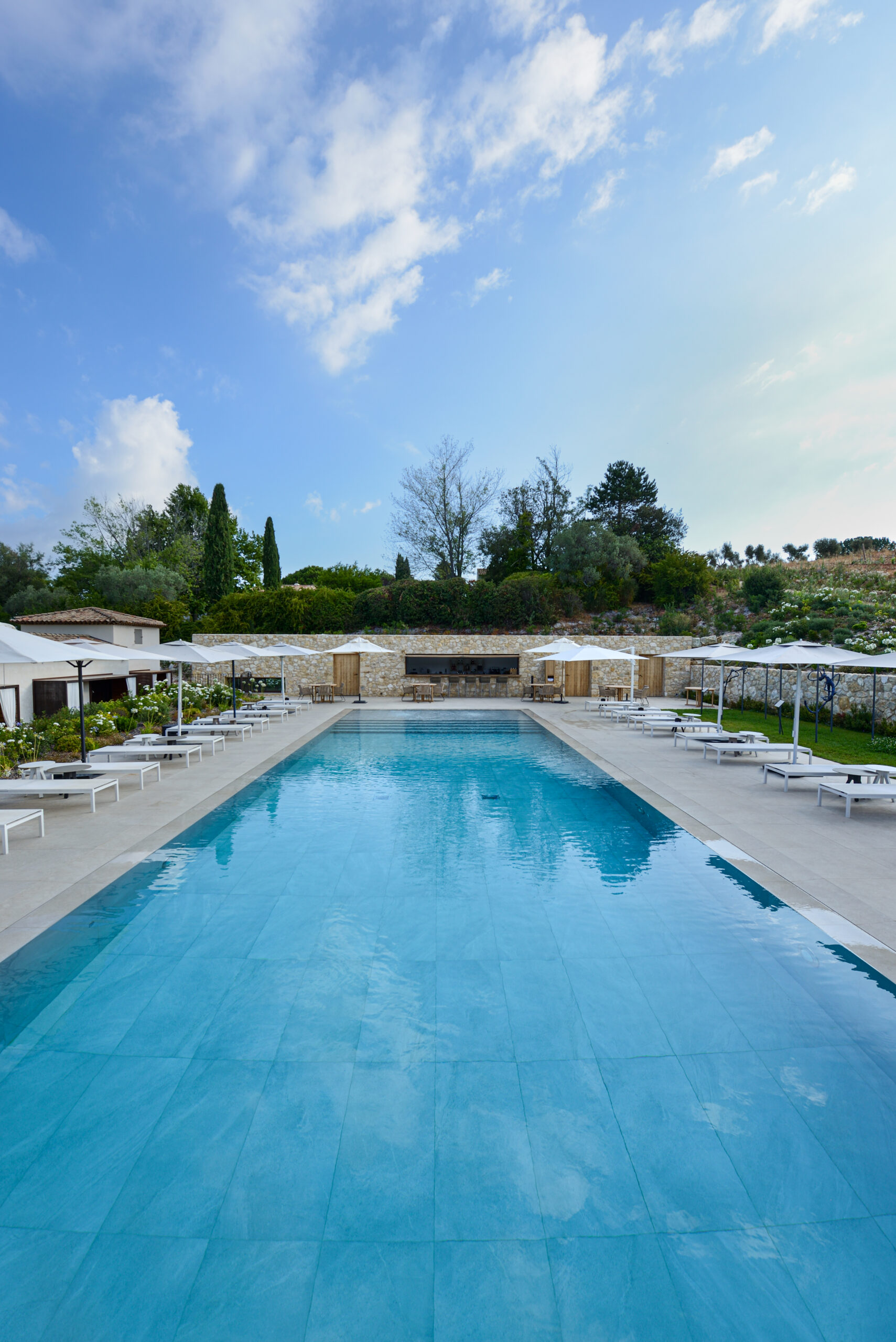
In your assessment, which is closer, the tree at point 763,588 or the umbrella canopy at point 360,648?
the umbrella canopy at point 360,648

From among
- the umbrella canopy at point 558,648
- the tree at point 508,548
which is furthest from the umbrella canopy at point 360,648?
the tree at point 508,548

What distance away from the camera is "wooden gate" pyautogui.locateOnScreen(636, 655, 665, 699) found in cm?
2494

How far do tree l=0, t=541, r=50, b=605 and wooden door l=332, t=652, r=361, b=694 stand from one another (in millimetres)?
22863

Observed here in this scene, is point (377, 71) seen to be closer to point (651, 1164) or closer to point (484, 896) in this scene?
point (484, 896)

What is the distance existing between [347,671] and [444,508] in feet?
43.2

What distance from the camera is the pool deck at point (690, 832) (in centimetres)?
504

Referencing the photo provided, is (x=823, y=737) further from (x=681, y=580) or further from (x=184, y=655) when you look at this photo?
(x=681, y=580)

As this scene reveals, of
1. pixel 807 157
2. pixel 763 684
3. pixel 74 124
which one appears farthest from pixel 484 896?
pixel 74 124

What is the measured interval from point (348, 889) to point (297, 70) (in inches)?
755

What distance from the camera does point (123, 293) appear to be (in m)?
22.8

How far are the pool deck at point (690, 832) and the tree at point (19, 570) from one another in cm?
3290

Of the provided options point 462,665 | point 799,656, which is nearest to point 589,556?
point 462,665

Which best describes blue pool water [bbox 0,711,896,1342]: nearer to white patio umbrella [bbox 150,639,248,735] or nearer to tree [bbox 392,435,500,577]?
white patio umbrella [bbox 150,639,248,735]

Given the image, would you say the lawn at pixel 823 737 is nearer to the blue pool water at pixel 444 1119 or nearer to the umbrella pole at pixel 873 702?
the umbrella pole at pixel 873 702
